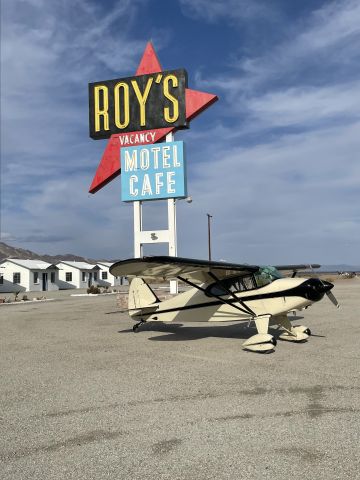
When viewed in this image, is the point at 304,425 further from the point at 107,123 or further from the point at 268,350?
the point at 107,123

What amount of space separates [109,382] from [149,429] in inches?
104

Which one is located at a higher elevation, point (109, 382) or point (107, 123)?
point (107, 123)

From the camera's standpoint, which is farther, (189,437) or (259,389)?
(259,389)

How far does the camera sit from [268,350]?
10.1m

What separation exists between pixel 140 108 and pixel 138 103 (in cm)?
33

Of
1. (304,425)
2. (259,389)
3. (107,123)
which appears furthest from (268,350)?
(107,123)

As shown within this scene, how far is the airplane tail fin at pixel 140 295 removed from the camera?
572 inches

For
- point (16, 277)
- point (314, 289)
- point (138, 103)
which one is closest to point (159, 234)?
point (138, 103)

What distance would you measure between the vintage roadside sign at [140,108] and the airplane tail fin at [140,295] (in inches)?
492

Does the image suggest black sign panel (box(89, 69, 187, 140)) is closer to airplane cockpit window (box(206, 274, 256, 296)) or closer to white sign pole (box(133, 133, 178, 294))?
white sign pole (box(133, 133, 178, 294))

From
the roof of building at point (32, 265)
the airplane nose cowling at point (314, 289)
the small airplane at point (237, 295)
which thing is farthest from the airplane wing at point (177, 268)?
the roof of building at point (32, 265)

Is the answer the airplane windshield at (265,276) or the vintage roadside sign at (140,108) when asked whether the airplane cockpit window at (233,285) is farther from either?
the vintage roadside sign at (140,108)

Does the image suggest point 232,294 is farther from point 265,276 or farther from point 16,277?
point 16,277

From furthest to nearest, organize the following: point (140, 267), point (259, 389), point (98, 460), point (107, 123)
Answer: point (107, 123), point (140, 267), point (259, 389), point (98, 460)
